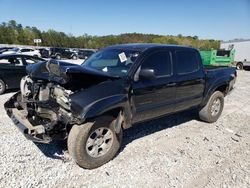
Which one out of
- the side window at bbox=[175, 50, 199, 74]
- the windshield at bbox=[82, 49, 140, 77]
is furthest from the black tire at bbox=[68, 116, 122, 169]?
the side window at bbox=[175, 50, 199, 74]

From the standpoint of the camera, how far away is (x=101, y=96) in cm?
348

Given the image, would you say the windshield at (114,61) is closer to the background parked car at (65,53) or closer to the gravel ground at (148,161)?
the gravel ground at (148,161)

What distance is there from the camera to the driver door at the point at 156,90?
Result: 159 inches

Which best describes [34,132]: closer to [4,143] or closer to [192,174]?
[4,143]

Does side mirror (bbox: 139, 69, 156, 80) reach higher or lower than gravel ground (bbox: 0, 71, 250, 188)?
higher

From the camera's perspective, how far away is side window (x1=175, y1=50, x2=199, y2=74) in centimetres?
482

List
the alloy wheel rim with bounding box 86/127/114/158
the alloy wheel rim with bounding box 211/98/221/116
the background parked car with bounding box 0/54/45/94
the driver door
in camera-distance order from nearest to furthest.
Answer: the alloy wheel rim with bounding box 86/127/114/158, the driver door, the alloy wheel rim with bounding box 211/98/221/116, the background parked car with bounding box 0/54/45/94

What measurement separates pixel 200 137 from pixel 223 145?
0.50m

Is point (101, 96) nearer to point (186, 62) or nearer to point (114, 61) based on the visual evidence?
point (114, 61)

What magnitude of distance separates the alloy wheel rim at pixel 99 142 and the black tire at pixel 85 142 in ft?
0.14

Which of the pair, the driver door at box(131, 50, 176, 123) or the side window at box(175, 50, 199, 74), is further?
the side window at box(175, 50, 199, 74)

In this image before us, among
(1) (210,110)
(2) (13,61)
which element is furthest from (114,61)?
(2) (13,61)

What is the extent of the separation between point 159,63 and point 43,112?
7.10 ft

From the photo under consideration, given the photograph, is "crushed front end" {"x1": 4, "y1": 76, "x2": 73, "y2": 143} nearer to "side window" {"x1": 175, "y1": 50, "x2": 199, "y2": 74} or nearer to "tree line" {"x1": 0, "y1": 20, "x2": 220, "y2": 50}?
"side window" {"x1": 175, "y1": 50, "x2": 199, "y2": 74}
